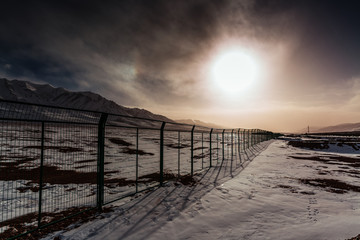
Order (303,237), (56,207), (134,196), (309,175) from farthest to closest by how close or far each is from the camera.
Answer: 1. (309,175)
2. (134,196)
3. (56,207)
4. (303,237)

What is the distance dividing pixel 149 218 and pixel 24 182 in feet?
24.1

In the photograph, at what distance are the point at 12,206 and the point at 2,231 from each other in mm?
1916

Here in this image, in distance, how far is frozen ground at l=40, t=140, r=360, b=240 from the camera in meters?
4.09

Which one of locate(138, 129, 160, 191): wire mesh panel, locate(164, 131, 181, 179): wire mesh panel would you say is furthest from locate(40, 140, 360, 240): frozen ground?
locate(164, 131, 181, 179): wire mesh panel

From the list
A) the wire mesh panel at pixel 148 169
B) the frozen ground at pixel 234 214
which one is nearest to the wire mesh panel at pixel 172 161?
the wire mesh panel at pixel 148 169

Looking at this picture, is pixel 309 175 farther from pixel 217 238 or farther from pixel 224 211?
pixel 217 238

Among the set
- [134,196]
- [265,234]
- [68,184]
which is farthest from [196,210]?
[68,184]

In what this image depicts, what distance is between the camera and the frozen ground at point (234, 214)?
4090 millimetres

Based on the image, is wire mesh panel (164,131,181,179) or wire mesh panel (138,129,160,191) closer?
wire mesh panel (138,129,160,191)

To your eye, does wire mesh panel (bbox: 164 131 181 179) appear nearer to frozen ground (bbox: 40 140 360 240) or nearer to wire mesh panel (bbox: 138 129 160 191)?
wire mesh panel (bbox: 138 129 160 191)

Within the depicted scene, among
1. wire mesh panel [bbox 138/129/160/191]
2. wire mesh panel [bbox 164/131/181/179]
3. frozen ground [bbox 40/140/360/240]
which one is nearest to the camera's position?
frozen ground [bbox 40/140/360/240]

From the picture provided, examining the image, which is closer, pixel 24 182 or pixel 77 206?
pixel 77 206

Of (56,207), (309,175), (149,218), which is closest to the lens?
(149,218)

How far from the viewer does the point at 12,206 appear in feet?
19.3
